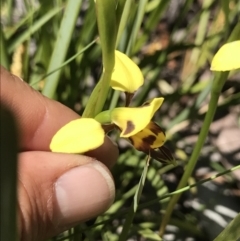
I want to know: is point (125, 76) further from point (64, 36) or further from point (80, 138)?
point (64, 36)

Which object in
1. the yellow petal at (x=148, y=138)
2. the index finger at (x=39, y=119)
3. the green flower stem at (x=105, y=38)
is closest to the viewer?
the green flower stem at (x=105, y=38)

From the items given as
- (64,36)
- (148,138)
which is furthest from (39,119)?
(148,138)

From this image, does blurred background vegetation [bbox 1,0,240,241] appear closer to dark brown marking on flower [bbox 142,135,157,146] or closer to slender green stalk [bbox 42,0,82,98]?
slender green stalk [bbox 42,0,82,98]

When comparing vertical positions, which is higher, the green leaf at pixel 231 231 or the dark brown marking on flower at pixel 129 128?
the dark brown marking on flower at pixel 129 128

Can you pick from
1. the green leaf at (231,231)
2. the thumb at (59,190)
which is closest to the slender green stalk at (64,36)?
the thumb at (59,190)

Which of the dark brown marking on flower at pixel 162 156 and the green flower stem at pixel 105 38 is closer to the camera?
the green flower stem at pixel 105 38

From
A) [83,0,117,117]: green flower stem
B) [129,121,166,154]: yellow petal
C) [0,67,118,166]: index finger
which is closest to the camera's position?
[83,0,117,117]: green flower stem

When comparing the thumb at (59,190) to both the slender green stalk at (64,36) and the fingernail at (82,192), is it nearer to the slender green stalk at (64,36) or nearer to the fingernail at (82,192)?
the fingernail at (82,192)

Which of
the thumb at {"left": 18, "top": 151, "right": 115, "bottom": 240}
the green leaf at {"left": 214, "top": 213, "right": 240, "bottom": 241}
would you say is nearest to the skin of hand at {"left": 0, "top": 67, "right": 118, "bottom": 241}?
the thumb at {"left": 18, "top": 151, "right": 115, "bottom": 240}

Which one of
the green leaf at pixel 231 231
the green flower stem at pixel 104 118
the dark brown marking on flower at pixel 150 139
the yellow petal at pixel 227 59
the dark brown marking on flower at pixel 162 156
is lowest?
the green leaf at pixel 231 231
